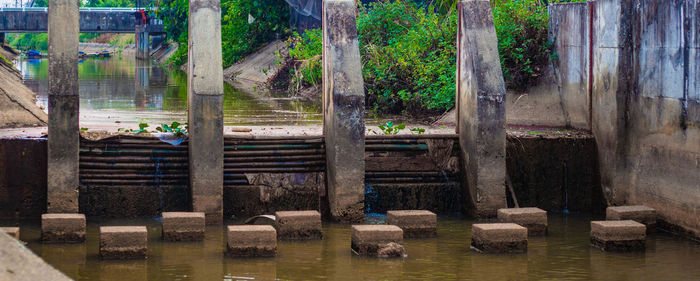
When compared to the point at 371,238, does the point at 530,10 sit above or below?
above

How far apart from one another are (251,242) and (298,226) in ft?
3.17

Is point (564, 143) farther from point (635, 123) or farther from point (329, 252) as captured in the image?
point (329, 252)

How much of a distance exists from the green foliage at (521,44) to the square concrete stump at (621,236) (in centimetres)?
498

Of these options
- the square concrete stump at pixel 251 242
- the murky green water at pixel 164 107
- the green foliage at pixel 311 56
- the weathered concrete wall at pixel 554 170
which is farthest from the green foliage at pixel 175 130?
the green foliage at pixel 311 56

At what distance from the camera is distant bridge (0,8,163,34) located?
60375mm

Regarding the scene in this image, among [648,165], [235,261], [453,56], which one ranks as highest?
[453,56]

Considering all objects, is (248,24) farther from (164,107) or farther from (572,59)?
(572,59)

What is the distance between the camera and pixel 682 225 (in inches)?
444

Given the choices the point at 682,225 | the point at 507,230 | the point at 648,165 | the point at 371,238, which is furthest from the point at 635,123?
the point at 371,238

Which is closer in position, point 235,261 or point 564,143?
point 235,261

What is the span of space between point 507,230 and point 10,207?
6.07m

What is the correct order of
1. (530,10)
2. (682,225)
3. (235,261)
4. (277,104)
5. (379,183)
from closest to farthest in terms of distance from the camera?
1. (235,261)
2. (682,225)
3. (379,183)
4. (530,10)
5. (277,104)

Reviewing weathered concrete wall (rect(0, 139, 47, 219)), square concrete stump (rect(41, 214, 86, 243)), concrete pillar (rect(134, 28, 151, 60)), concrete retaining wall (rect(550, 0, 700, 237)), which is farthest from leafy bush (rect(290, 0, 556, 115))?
concrete pillar (rect(134, 28, 151, 60))

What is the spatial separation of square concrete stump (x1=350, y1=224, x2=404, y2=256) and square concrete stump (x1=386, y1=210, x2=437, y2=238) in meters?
0.86
